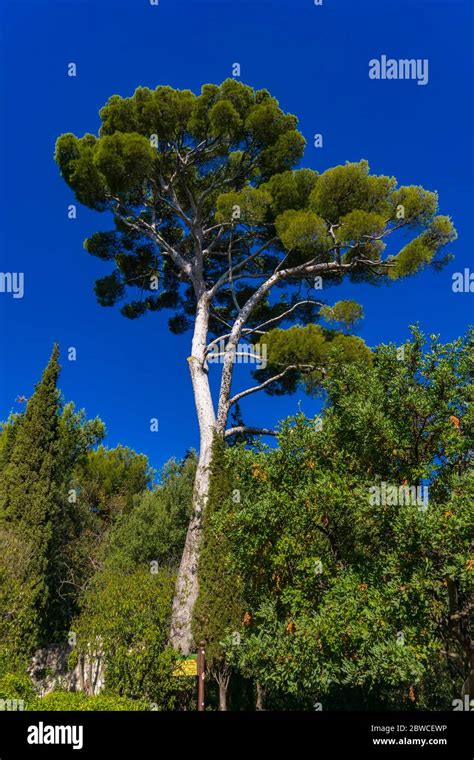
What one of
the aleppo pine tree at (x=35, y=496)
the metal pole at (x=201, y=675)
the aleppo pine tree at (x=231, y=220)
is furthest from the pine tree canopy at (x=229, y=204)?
the metal pole at (x=201, y=675)

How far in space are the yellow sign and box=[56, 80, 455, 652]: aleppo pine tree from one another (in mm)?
2952

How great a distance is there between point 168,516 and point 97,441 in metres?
4.97

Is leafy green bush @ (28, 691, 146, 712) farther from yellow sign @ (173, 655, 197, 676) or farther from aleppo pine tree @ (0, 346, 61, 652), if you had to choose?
aleppo pine tree @ (0, 346, 61, 652)

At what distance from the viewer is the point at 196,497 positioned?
522 inches

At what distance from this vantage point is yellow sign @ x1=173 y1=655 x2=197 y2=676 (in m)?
9.33

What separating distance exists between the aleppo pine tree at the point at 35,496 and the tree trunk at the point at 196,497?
3196 millimetres

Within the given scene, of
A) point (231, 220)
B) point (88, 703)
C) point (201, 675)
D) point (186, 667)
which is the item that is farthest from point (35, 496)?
point (231, 220)

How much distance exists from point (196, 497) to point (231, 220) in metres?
8.02

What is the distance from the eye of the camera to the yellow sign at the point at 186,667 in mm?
9328

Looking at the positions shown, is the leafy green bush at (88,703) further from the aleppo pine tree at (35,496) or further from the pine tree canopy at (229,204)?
the pine tree canopy at (229,204)

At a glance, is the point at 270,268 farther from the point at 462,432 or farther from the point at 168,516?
the point at 462,432

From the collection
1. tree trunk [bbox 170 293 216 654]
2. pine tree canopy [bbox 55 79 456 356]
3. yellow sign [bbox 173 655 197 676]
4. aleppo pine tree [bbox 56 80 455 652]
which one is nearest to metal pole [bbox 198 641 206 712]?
yellow sign [bbox 173 655 197 676]

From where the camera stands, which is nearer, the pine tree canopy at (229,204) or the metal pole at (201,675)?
the metal pole at (201,675)

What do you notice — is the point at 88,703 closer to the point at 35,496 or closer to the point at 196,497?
the point at 196,497
